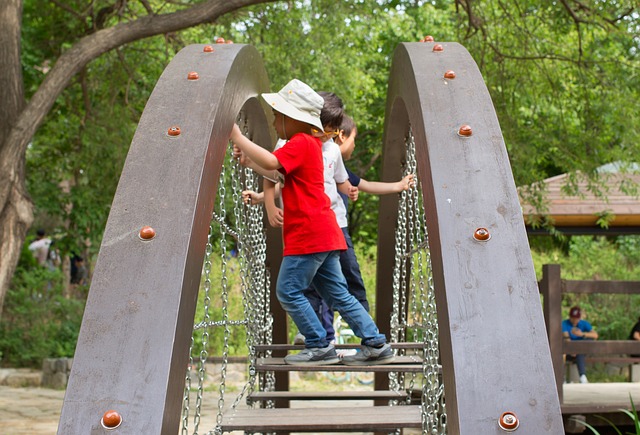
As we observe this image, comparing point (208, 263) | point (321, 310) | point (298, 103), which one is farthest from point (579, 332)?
point (208, 263)

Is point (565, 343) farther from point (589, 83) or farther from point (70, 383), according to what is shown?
point (70, 383)

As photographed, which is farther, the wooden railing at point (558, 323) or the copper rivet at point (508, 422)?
the wooden railing at point (558, 323)

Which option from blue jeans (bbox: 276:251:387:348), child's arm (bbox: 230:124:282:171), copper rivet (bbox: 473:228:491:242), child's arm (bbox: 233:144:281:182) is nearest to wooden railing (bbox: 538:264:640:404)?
blue jeans (bbox: 276:251:387:348)

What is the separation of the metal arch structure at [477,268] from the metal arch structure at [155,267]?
57cm

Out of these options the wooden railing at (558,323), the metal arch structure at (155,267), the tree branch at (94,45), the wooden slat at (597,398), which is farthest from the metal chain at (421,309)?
the wooden slat at (597,398)

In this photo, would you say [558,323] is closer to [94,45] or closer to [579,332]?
[94,45]

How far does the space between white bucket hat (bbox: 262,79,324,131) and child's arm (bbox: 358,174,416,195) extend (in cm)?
106

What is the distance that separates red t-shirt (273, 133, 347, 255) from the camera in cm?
338

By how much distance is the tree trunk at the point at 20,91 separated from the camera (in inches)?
279


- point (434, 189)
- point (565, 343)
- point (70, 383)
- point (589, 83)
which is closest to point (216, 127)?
point (434, 189)

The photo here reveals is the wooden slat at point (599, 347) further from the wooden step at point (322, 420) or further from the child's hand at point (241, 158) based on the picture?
the child's hand at point (241, 158)

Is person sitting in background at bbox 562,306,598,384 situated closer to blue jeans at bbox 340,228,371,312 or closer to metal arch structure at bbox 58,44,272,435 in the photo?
blue jeans at bbox 340,228,371,312

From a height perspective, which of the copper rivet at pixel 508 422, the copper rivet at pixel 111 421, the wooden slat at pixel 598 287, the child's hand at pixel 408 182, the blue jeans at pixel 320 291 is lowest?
the copper rivet at pixel 111 421

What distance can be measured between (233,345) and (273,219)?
9201 mm
